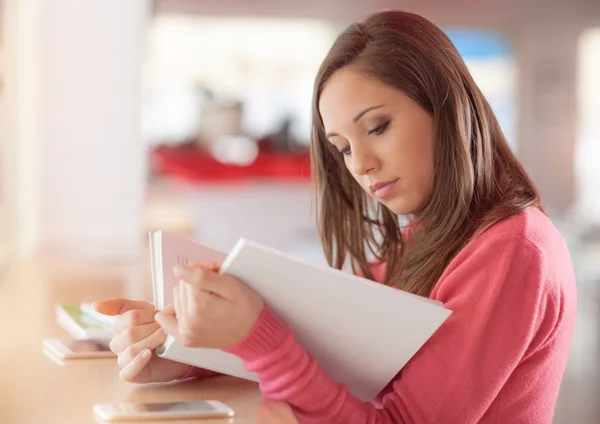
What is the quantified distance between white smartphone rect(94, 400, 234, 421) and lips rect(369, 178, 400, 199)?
1.08 ft

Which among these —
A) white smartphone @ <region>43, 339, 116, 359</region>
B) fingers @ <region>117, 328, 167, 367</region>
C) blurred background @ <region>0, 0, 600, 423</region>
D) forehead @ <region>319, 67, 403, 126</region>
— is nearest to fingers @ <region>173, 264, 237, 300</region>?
fingers @ <region>117, 328, 167, 367</region>

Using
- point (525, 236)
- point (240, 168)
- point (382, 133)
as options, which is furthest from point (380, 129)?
point (240, 168)

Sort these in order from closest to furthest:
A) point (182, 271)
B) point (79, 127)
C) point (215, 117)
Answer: point (182, 271), point (79, 127), point (215, 117)

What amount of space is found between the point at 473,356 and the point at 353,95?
35 cm

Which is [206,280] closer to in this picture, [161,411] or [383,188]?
[161,411]

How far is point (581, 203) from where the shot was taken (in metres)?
8.09

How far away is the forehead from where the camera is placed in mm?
1023

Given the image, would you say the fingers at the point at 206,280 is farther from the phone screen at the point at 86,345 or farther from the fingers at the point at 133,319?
the phone screen at the point at 86,345

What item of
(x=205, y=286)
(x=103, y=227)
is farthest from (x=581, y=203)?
(x=205, y=286)

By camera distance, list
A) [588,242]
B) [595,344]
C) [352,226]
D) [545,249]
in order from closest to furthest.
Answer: [545,249]
[352,226]
[595,344]
[588,242]

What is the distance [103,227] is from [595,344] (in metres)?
2.70

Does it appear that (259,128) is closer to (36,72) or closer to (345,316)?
(36,72)

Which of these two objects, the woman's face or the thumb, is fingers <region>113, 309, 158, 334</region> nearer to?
the thumb

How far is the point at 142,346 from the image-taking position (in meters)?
0.98
